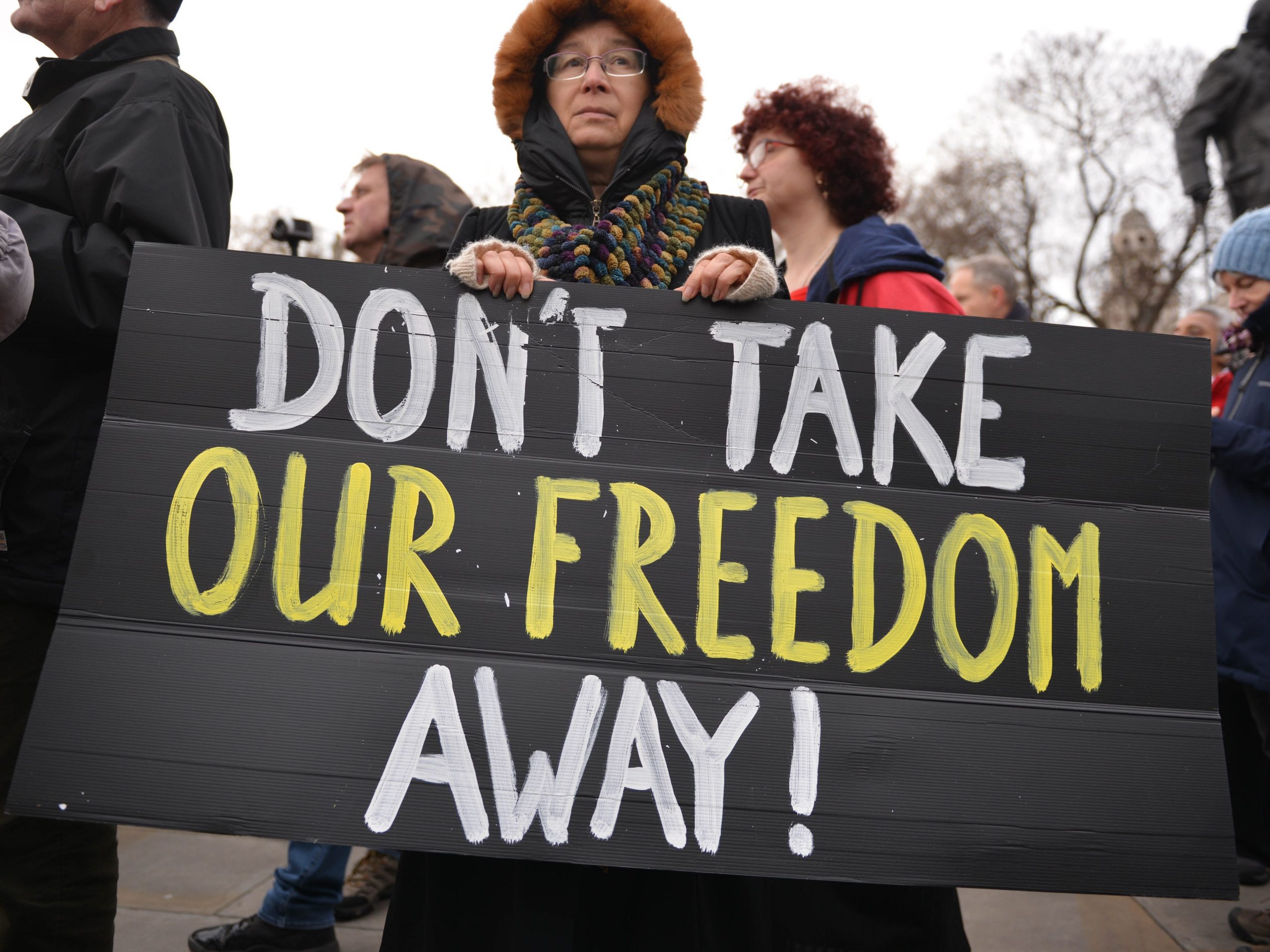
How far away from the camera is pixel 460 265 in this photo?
1.68m

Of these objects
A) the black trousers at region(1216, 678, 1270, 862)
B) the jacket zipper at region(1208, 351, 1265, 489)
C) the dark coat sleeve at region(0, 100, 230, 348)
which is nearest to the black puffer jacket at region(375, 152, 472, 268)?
the dark coat sleeve at region(0, 100, 230, 348)

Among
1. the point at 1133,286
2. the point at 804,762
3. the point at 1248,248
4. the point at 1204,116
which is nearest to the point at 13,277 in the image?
the point at 804,762

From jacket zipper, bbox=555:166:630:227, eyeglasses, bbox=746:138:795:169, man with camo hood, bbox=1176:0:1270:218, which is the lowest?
jacket zipper, bbox=555:166:630:227

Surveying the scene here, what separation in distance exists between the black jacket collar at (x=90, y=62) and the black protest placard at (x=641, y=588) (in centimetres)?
53

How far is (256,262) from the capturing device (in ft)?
5.58

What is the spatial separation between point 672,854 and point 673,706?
0.20 metres

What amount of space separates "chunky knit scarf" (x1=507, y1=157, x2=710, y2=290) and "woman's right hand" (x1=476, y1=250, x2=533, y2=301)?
0.46ft

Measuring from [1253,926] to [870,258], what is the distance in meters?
2.08

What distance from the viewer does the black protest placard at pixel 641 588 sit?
1.54 m

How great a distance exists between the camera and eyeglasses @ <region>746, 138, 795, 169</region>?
2.72 meters

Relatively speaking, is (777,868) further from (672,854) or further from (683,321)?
(683,321)

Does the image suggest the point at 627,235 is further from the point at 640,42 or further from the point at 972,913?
the point at 972,913

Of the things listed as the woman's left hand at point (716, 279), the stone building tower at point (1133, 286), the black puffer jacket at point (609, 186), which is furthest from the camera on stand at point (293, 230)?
the stone building tower at point (1133, 286)

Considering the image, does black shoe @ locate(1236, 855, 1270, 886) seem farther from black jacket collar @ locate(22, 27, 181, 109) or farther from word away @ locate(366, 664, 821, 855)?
black jacket collar @ locate(22, 27, 181, 109)
